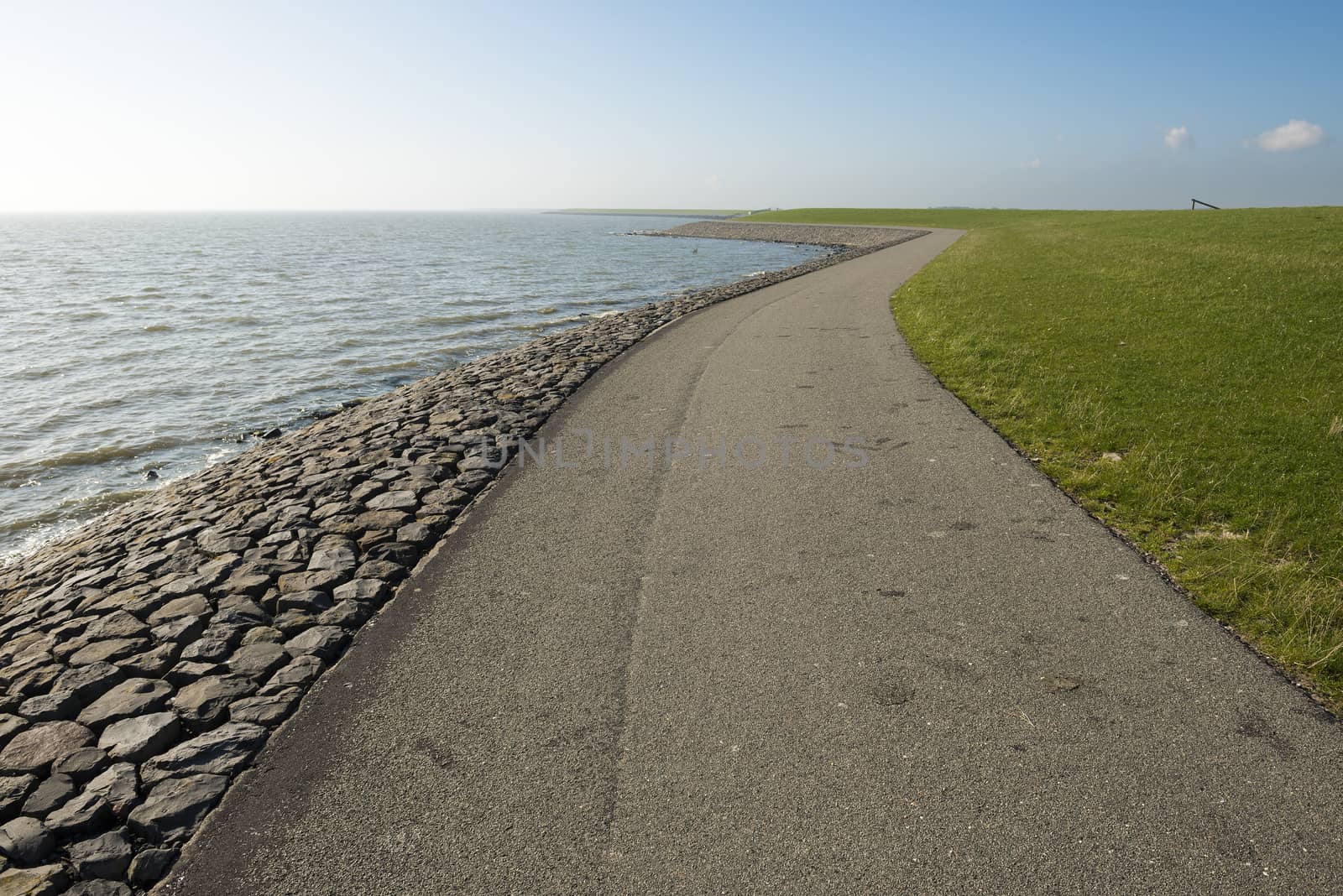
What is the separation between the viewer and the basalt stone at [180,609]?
19.8 feet

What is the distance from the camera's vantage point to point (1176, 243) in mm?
29812

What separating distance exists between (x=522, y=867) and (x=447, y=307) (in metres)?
29.0

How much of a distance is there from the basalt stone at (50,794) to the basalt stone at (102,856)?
0.40 m

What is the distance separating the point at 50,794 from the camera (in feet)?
13.6

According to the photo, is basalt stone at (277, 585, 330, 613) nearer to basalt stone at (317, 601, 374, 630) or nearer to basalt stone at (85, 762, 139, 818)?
basalt stone at (317, 601, 374, 630)

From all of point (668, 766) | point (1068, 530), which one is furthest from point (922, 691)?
point (1068, 530)

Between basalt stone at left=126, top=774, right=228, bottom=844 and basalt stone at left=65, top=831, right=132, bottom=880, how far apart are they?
11 centimetres

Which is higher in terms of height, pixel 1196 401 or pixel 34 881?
pixel 1196 401

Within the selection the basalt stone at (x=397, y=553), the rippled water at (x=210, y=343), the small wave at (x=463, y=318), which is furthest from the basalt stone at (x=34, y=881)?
the small wave at (x=463, y=318)

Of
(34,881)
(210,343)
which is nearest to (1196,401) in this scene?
(34,881)

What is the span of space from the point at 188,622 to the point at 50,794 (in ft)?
6.18

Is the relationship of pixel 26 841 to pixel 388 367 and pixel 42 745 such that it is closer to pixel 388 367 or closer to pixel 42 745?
pixel 42 745

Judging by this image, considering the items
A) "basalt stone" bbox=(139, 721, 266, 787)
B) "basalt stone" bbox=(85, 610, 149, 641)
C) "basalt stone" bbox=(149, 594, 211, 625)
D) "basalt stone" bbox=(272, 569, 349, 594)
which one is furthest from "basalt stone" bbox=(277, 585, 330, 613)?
"basalt stone" bbox=(139, 721, 266, 787)

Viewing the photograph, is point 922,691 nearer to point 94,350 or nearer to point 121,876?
point 121,876
